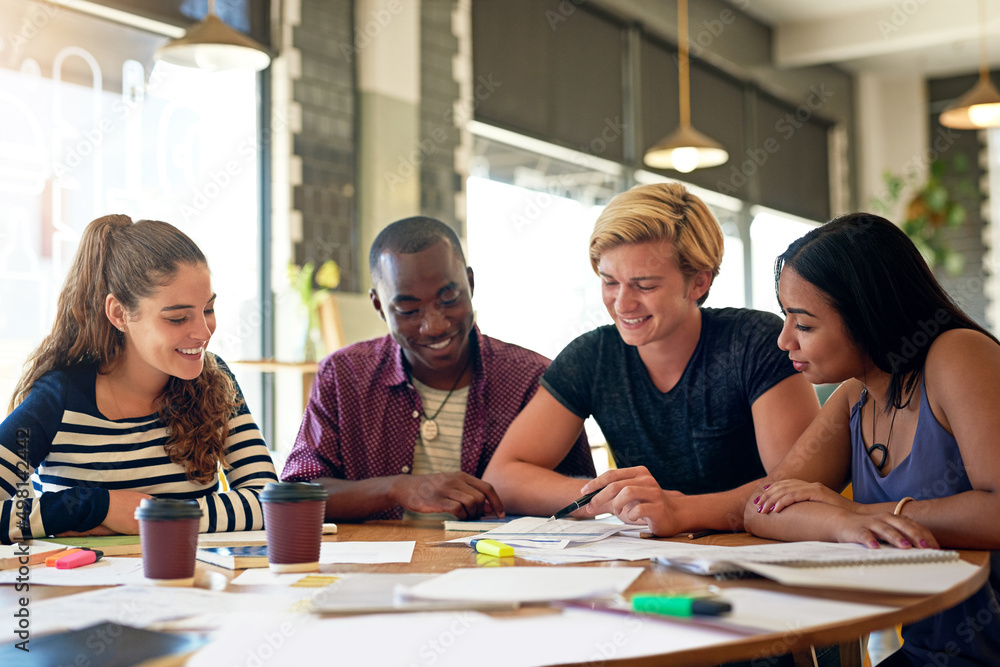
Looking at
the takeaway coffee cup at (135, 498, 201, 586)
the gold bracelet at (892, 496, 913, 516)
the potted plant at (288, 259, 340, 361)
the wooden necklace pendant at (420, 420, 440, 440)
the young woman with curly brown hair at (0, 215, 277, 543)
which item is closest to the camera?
the takeaway coffee cup at (135, 498, 201, 586)

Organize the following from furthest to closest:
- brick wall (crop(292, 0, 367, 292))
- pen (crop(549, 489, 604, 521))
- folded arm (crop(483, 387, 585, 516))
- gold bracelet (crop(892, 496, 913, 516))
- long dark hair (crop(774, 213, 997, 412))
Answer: brick wall (crop(292, 0, 367, 292)) → folded arm (crop(483, 387, 585, 516)) → pen (crop(549, 489, 604, 521)) → long dark hair (crop(774, 213, 997, 412)) → gold bracelet (crop(892, 496, 913, 516))

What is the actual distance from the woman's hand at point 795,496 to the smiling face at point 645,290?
48cm

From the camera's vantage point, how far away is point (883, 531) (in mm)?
1270

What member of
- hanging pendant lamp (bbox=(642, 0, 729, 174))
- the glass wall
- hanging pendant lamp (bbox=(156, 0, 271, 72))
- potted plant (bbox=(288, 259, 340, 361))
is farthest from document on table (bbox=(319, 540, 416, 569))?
hanging pendant lamp (bbox=(642, 0, 729, 174))

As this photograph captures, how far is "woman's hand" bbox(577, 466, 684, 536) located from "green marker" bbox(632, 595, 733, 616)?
56 cm

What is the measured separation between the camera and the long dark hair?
4.80ft

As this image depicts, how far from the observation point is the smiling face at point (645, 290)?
1.89 m

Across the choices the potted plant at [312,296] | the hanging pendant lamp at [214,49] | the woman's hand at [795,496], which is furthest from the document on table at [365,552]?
the potted plant at [312,296]

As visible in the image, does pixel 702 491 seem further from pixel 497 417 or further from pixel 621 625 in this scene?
pixel 621 625

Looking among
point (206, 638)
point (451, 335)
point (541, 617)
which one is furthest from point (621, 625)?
point (451, 335)

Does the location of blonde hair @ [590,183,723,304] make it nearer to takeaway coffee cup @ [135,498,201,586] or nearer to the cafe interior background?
takeaway coffee cup @ [135,498,201,586]

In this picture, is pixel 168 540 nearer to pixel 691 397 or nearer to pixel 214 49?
pixel 691 397

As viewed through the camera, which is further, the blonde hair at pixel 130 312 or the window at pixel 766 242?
the window at pixel 766 242

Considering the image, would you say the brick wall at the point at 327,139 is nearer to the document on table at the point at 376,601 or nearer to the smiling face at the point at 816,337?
the smiling face at the point at 816,337
